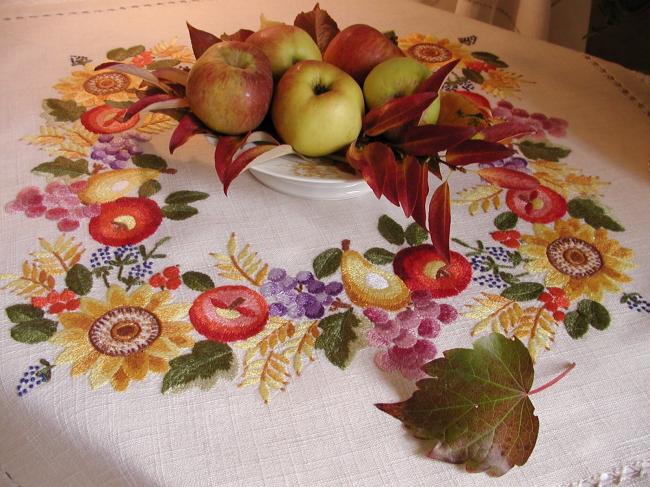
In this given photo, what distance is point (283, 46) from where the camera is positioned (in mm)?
724

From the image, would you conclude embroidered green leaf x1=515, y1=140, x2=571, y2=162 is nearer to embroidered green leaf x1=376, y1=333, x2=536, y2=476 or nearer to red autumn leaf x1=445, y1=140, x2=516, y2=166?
red autumn leaf x1=445, y1=140, x2=516, y2=166

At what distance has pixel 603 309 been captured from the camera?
2.04ft

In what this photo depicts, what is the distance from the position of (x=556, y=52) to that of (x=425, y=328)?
25.2 inches

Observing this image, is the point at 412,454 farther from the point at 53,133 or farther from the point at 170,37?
the point at 170,37

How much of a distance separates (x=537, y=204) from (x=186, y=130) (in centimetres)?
39

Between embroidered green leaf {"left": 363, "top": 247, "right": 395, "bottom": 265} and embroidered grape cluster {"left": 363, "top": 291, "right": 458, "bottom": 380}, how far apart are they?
51 millimetres

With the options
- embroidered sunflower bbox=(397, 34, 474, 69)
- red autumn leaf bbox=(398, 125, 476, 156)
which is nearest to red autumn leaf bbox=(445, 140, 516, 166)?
red autumn leaf bbox=(398, 125, 476, 156)

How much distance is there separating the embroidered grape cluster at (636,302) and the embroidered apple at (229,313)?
0.34 metres

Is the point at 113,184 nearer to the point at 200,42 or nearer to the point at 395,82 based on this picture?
the point at 200,42

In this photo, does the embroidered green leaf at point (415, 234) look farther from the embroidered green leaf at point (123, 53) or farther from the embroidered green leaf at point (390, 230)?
the embroidered green leaf at point (123, 53)

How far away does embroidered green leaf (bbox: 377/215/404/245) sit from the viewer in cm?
68

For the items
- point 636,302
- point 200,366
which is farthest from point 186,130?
point 636,302

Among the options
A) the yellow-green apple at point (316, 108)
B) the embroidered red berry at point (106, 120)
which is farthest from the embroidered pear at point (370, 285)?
the embroidered red berry at point (106, 120)

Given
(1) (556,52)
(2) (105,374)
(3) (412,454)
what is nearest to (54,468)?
(2) (105,374)
